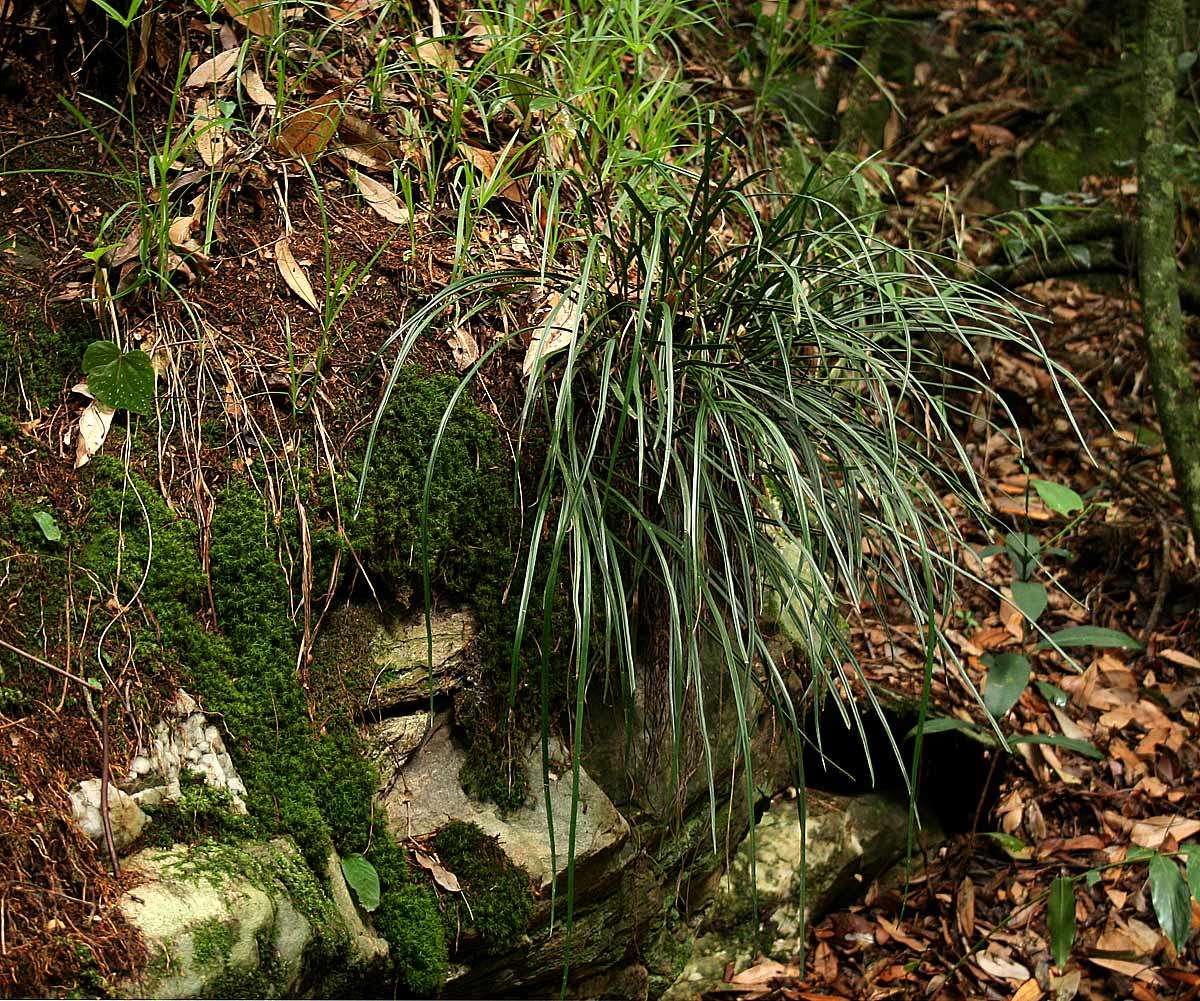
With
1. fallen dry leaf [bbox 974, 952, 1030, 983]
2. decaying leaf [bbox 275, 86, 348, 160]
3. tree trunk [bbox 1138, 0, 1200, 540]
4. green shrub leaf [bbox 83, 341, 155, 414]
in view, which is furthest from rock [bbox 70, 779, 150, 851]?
tree trunk [bbox 1138, 0, 1200, 540]

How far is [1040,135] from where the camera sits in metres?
4.11

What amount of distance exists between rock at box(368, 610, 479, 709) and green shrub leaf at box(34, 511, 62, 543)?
515mm

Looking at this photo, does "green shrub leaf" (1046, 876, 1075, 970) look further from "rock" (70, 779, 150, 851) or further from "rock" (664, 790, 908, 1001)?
"rock" (70, 779, 150, 851)

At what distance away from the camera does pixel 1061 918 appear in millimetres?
2336

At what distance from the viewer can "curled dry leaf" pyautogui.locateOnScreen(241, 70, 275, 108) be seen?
6.70 feet

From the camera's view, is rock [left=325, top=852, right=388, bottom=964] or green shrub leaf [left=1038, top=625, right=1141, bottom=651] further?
green shrub leaf [left=1038, top=625, right=1141, bottom=651]

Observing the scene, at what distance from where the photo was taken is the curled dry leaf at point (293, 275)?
190 centimetres

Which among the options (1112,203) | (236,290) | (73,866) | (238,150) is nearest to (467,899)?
(73,866)

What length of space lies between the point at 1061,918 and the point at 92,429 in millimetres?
2197

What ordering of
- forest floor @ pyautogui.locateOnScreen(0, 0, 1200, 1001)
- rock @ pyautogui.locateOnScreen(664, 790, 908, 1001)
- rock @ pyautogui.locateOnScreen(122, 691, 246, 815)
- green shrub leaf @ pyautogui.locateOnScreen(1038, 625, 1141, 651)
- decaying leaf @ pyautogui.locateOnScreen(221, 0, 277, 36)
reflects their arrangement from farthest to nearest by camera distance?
1. green shrub leaf @ pyautogui.locateOnScreen(1038, 625, 1141, 651)
2. rock @ pyautogui.locateOnScreen(664, 790, 908, 1001)
3. decaying leaf @ pyautogui.locateOnScreen(221, 0, 277, 36)
4. forest floor @ pyautogui.locateOnScreen(0, 0, 1200, 1001)
5. rock @ pyautogui.locateOnScreen(122, 691, 246, 815)

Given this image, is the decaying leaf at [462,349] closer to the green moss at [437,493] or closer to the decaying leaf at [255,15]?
the green moss at [437,493]

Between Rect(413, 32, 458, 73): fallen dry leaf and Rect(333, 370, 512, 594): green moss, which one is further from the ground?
Rect(413, 32, 458, 73): fallen dry leaf

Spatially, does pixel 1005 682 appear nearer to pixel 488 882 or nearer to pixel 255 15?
pixel 488 882

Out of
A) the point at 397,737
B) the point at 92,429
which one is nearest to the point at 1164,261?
the point at 397,737
